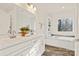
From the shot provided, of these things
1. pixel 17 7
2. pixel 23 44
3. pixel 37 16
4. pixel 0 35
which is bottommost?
pixel 23 44

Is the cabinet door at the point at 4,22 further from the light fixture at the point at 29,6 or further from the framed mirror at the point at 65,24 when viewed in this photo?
the framed mirror at the point at 65,24

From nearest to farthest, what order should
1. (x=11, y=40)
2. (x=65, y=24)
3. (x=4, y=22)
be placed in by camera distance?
(x=11, y=40)
(x=4, y=22)
(x=65, y=24)

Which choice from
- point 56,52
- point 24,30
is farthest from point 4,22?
point 56,52

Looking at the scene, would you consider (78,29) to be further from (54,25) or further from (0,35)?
(0,35)

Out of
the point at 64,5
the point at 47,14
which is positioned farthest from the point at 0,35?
the point at 64,5

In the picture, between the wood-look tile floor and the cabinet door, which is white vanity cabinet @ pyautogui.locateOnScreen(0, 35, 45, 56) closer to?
the wood-look tile floor

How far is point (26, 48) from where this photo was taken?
2.07 metres

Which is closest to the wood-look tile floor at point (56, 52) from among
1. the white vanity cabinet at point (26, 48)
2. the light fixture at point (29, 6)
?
the white vanity cabinet at point (26, 48)

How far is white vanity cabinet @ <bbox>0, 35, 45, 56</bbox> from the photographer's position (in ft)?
5.77

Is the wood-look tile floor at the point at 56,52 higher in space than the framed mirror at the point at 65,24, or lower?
lower

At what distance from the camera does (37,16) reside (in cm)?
214

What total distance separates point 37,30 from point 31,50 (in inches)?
13.7

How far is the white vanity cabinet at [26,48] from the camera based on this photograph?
1760 millimetres

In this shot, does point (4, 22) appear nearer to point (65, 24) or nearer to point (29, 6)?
point (29, 6)
